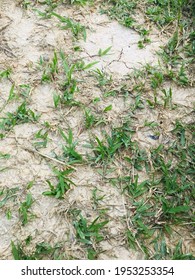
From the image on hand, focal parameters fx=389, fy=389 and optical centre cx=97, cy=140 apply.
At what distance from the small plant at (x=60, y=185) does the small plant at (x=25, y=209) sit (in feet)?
0.28

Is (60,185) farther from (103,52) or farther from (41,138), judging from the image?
(103,52)

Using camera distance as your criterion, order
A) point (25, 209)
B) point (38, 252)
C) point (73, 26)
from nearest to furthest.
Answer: point (38, 252) → point (25, 209) → point (73, 26)

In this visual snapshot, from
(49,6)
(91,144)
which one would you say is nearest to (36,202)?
(91,144)

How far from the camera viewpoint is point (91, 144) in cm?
228

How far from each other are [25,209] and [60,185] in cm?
22

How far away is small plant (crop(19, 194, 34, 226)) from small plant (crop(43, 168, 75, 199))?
86 mm

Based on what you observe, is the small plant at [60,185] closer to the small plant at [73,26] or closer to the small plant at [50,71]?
the small plant at [50,71]

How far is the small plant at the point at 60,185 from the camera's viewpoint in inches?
81.1

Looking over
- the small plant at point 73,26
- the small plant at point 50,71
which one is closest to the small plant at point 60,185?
the small plant at point 50,71

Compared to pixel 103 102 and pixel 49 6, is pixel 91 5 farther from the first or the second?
pixel 103 102

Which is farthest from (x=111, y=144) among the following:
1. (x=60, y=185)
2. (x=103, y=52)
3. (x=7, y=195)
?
(x=103, y=52)

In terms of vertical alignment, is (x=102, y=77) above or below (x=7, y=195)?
above

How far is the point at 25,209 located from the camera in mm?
1986

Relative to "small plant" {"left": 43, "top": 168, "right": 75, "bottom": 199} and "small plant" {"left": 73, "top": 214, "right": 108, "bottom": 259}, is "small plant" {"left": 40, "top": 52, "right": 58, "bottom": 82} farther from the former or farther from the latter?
"small plant" {"left": 73, "top": 214, "right": 108, "bottom": 259}
